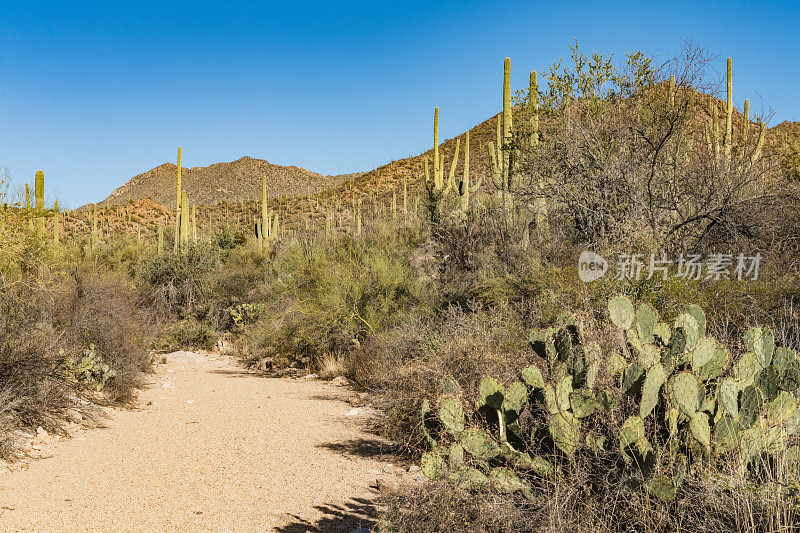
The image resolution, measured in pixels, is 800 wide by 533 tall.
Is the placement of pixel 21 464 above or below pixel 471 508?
below

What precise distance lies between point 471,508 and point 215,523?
8.07ft

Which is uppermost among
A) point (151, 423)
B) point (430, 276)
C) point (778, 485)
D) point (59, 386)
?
point (430, 276)

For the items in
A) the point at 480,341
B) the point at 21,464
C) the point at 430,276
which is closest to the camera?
the point at 21,464

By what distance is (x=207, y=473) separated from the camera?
243 inches

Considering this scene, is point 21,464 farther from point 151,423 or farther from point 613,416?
point 613,416

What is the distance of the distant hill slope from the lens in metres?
69.9

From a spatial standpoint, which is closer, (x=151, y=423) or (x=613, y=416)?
(x=613, y=416)

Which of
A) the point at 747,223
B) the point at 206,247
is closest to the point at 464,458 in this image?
the point at 747,223

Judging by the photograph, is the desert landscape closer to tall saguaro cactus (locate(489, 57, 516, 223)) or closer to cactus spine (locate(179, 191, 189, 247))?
tall saguaro cactus (locate(489, 57, 516, 223))

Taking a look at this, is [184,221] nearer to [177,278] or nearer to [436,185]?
[177,278]

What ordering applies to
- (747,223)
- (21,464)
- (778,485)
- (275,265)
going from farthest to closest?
1. (275,265)
2. (747,223)
3. (21,464)
4. (778,485)

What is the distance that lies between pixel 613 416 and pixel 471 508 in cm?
111

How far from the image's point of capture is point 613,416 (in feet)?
12.4

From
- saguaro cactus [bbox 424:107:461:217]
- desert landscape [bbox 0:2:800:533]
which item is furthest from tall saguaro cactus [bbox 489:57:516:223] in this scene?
saguaro cactus [bbox 424:107:461:217]
